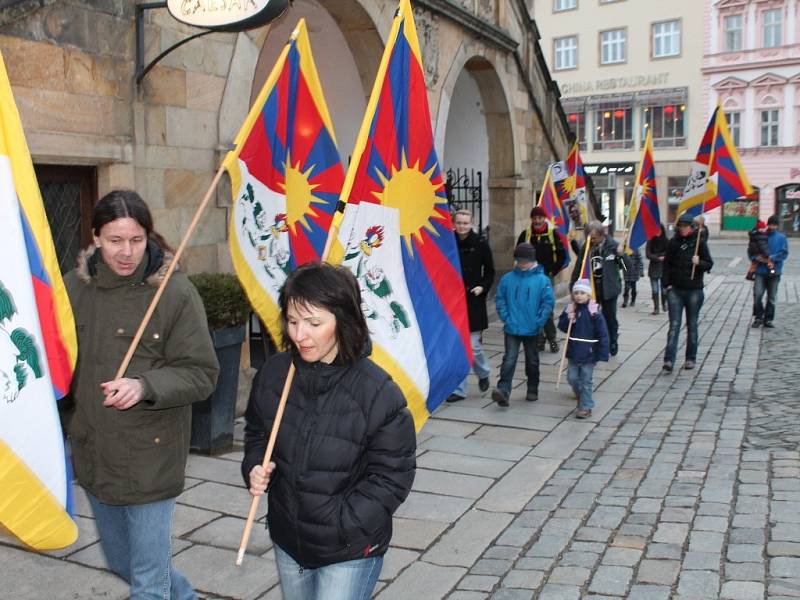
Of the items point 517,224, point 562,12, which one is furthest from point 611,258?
point 562,12

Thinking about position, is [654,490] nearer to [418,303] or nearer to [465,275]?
[418,303]

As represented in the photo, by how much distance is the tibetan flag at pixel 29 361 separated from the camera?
8.55 ft

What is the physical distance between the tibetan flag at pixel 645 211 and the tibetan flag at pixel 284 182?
7362 millimetres

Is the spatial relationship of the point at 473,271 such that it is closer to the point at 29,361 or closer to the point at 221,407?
the point at 221,407

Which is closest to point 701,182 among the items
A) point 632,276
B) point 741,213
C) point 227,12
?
point 632,276

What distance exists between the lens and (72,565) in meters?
4.36

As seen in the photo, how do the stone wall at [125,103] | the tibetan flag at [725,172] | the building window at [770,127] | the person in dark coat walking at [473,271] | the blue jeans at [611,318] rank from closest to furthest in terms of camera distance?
1. the stone wall at [125,103]
2. the person in dark coat walking at [473,271]
3. the blue jeans at [611,318]
4. the tibetan flag at [725,172]
5. the building window at [770,127]

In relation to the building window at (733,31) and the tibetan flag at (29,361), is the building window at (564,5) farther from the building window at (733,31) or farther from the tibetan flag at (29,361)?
the tibetan flag at (29,361)

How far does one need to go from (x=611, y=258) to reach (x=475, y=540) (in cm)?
607

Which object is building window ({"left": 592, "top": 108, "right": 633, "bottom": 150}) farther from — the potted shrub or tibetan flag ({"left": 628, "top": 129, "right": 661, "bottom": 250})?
the potted shrub

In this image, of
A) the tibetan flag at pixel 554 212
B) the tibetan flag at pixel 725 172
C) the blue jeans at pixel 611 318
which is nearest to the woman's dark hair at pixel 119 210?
the tibetan flag at pixel 554 212

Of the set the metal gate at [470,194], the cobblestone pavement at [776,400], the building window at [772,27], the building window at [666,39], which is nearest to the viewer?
the cobblestone pavement at [776,400]

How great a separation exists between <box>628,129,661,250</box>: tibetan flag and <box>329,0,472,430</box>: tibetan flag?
832cm

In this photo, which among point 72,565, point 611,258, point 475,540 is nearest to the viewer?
point 72,565
